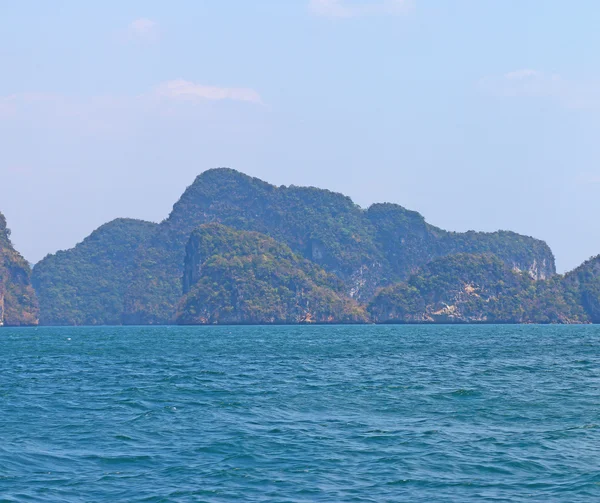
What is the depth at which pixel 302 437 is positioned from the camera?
36.8m

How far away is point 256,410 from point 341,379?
58.9 feet

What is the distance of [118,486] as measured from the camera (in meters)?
28.2

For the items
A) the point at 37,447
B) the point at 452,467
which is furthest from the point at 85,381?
the point at 452,467

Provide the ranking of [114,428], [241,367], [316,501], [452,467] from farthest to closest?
[241,367]
[114,428]
[452,467]
[316,501]

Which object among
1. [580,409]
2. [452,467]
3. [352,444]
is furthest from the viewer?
[580,409]

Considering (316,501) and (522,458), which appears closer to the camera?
(316,501)

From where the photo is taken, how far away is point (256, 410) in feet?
150

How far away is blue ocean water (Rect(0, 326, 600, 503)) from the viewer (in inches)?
1101

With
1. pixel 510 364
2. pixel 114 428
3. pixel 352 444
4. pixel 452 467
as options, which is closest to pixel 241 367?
pixel 510 364

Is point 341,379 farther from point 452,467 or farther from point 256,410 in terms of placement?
point 452,467

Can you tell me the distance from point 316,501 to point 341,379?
36657mm

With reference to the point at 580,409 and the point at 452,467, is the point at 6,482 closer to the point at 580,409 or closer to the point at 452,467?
the point at 452,467

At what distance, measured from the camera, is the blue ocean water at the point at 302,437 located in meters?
28.0

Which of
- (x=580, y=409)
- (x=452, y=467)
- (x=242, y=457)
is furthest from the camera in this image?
(x=580, y=409)
